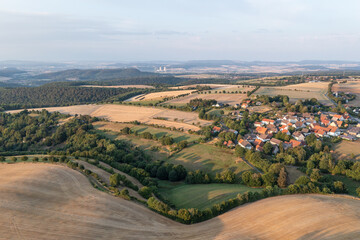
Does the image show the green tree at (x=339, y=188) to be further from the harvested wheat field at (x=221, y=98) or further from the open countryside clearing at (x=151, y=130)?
the harvested wheat field at (x=221, y=98)

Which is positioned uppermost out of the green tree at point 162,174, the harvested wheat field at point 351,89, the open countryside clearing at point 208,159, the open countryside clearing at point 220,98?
the harvested wheat field at point 351,89

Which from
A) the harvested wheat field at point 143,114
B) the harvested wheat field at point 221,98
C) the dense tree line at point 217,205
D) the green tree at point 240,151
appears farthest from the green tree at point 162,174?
the harvested wheat field at point 221,98

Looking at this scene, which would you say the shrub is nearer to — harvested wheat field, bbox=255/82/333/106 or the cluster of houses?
the cluster of houses

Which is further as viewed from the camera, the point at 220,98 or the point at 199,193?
the point at 220,98

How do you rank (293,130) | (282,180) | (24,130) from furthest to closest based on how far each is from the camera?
(24,130) < (293,130) < (282,180)

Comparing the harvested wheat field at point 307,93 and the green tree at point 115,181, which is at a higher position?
the harvested wheat field at point 307,93

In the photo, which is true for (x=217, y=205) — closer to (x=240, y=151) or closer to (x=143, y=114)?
(x=240, y=151)

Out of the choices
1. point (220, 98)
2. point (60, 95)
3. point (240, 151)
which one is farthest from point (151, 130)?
point (60, 95)
